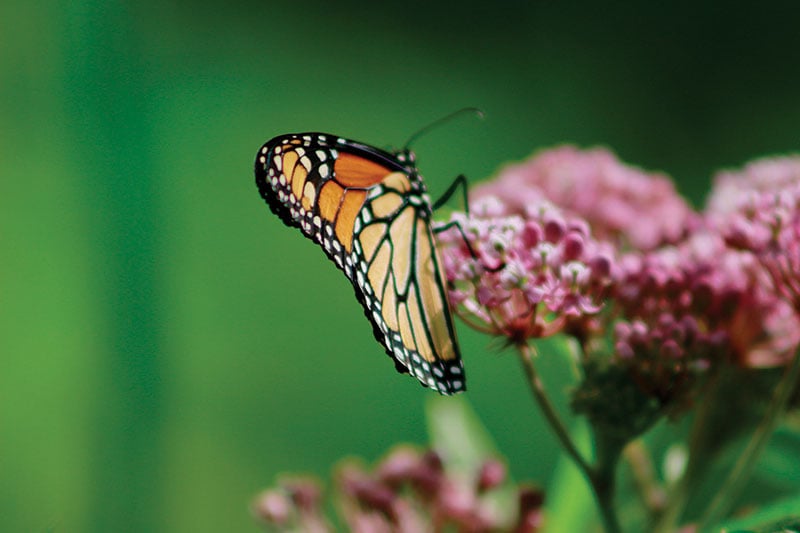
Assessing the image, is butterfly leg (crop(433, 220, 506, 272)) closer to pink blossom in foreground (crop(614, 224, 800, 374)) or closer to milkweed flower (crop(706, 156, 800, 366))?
pink blossom in foreground (crop(614, 224, 800, 374))

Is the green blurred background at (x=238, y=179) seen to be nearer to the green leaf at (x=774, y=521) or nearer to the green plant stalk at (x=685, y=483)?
the green plant stalk at (x=685, y=483)

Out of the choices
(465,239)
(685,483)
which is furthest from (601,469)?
(465,239)

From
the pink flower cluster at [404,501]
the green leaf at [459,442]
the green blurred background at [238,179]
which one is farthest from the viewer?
the green blurred background at [238,179]

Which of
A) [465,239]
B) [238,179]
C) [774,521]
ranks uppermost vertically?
[238,179]

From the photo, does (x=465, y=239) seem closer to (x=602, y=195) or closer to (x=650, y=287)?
(x=650, y=287)

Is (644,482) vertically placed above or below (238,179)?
below

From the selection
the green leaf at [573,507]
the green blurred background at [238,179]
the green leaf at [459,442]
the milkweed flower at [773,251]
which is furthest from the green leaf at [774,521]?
the green blurred background at [238,179]
